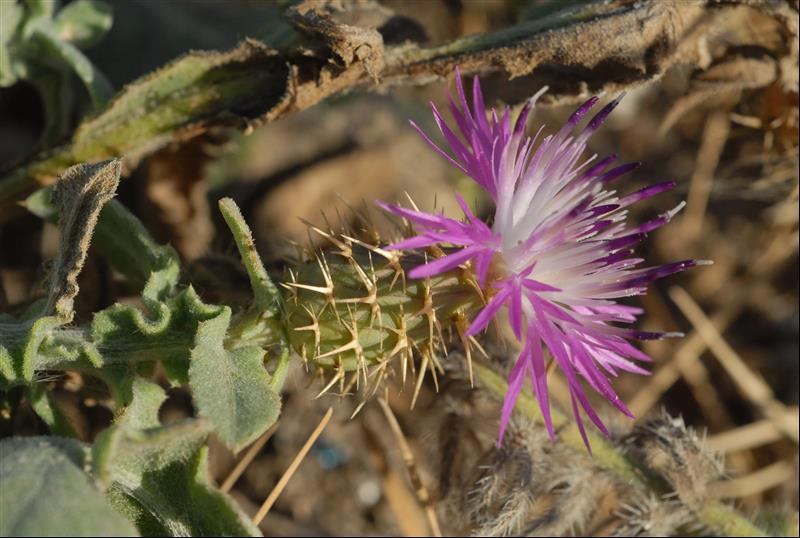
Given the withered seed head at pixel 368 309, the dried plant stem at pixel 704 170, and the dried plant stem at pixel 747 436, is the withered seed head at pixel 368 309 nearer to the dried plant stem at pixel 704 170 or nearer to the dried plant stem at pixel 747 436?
the dried plant stem at pixel 747 436

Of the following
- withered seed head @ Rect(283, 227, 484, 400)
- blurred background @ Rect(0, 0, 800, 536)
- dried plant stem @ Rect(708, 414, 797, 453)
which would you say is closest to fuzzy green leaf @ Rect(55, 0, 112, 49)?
blurred background @ Rect(0, 0, 800, 536)

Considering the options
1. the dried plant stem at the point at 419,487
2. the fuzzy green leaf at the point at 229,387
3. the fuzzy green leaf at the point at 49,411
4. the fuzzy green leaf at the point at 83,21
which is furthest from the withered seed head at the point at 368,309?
the fuzzy green leaf at the point at 83,21

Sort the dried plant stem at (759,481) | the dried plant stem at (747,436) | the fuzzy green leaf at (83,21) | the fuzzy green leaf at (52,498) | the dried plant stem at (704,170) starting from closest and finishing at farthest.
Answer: the fuzzy green leaf at (52,498)
the fuzzy green leaf at (83,21)
the dried plant stem at (759,481)
the dried plant stem at (747,436)
the dried plant stem at (704,170)

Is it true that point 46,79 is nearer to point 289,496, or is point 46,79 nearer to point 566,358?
point 289,496

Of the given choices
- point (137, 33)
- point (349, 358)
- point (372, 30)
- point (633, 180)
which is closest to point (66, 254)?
point (349, 358)

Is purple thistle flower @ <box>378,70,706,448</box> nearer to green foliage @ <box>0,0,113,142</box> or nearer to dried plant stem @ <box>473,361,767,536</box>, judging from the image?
dried plant stem @ <box>473,361,767,536</box>

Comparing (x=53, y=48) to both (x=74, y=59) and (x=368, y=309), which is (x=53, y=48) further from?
(x=368, y=309)
